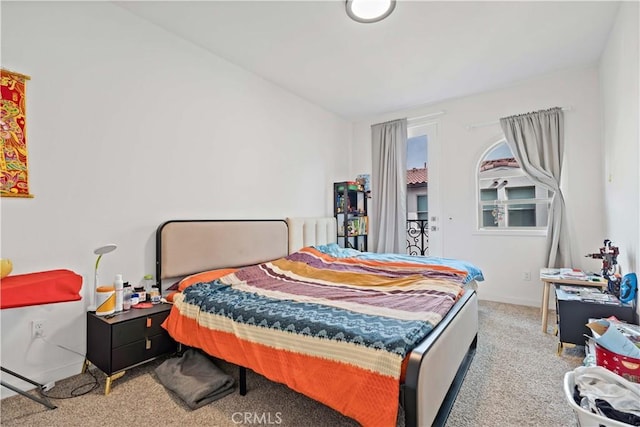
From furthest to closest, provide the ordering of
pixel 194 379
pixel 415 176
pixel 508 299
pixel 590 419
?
pixel 415 176 < pixel 508 299 < pixel 194 379 < pixel 590 419

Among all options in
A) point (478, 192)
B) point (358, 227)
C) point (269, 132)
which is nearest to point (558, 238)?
point (478, 192)

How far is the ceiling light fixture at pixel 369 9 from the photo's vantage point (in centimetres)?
224

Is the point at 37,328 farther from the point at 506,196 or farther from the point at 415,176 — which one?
the point at 506,196

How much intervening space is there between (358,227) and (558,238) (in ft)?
8.06

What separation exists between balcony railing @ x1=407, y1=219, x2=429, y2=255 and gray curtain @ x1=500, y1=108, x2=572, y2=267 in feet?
5.31

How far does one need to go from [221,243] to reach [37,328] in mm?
1355

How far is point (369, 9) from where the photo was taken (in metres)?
2.32

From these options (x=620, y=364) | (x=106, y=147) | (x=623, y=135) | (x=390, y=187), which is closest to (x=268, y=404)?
(x=620, y=364)

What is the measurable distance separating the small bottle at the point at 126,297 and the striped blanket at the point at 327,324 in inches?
12.7

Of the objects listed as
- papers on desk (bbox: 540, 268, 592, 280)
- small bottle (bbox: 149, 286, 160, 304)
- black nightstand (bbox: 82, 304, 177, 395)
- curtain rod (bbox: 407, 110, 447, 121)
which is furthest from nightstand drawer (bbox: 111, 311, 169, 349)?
curtain rod (bbox: 407, 110, 447, 121)

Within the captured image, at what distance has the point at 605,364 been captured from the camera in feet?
5.29

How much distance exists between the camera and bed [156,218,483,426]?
50.7 inches

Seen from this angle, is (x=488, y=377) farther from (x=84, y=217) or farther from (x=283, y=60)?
(x=283, y=60)

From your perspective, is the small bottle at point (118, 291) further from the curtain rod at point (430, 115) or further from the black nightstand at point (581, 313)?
the curtain rod at point (430, 115)
